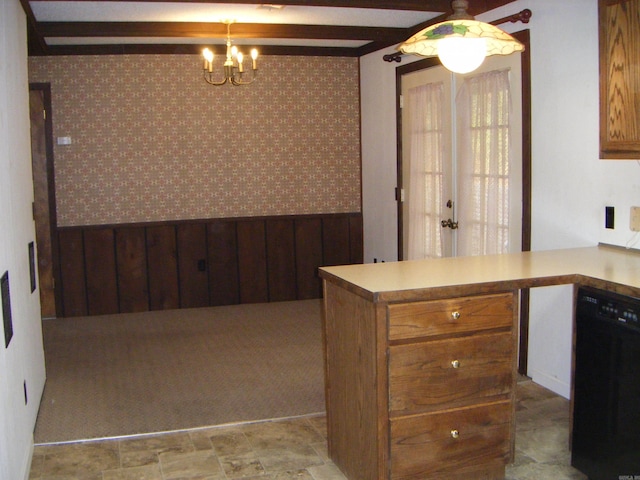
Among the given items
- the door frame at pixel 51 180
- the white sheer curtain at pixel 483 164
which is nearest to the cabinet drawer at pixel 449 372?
the white sheer curtain at pixel 483 164

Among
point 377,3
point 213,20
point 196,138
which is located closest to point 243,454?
point 377,3

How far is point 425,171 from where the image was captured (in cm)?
561

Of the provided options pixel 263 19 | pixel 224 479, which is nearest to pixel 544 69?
pixel 263 19

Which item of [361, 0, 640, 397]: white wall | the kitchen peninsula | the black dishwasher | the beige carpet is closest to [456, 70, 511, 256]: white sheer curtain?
[361, 0, 640, 397]: white wall

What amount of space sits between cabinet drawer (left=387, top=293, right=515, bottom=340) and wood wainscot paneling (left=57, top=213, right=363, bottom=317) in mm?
4153

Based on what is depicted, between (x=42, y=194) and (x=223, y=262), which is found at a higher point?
(x=42, y=194)

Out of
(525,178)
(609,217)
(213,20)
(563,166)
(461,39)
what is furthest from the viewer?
(213,20)

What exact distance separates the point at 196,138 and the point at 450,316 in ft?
14.0

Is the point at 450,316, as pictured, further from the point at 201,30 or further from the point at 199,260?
the point at 199,260

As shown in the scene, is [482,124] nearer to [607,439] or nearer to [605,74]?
[605,74]

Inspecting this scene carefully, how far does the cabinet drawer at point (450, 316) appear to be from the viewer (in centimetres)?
273

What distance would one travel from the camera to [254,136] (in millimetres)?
6719

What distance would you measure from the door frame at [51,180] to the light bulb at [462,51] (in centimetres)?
447

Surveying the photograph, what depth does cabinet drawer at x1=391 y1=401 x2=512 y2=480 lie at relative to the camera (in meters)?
2.80
